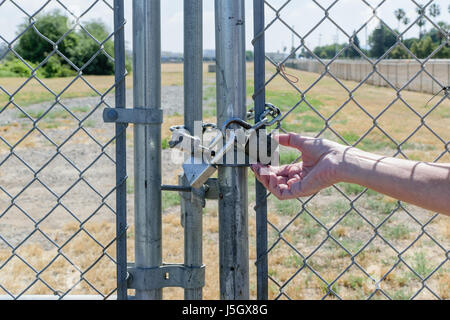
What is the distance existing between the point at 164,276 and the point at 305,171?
0.39 m

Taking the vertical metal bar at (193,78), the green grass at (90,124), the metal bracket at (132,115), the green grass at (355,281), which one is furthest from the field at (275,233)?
the green grass at (90,124)

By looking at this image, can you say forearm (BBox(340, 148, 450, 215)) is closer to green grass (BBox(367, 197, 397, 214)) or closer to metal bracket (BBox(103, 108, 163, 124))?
metal bracket (BBox(103, 108, 163, 124))

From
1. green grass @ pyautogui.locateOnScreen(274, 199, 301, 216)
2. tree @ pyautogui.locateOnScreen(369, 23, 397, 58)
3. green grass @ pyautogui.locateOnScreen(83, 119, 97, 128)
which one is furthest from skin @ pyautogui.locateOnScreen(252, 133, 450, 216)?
green grass @ pyautogui.locateOnScreen(83, 119, 97, 128)

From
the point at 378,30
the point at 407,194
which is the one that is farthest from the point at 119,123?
the point at 378,30

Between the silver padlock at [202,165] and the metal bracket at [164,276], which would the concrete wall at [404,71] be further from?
the metal bracket at [164,276]

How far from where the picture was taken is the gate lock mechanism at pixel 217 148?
0.99 meters

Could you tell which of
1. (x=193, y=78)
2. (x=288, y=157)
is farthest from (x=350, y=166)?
(x=288, y=157)

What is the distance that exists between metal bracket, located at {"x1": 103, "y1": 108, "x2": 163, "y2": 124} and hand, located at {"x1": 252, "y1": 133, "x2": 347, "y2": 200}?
0.24 m

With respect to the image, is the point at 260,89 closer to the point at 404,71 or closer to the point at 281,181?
the point at 281,181

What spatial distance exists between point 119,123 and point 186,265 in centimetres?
35

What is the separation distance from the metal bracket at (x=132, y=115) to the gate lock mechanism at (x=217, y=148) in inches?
2.3

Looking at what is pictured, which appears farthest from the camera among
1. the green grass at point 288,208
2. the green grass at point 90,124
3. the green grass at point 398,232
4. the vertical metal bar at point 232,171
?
the green grass at point 90,124
